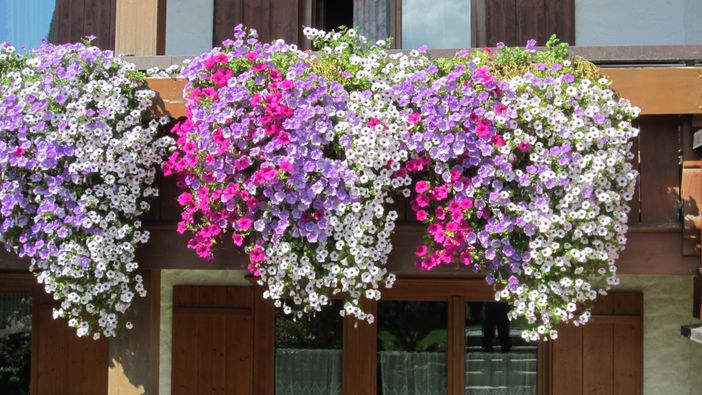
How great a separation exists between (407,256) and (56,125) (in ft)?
6.08

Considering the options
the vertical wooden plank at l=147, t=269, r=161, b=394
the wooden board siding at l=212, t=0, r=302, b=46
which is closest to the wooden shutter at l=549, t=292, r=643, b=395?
the vertical wooden plank at l=147, t=269, r=161, b=394

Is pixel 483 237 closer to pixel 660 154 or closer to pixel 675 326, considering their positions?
pixel 660 154

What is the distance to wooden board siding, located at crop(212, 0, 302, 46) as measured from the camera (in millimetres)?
6707

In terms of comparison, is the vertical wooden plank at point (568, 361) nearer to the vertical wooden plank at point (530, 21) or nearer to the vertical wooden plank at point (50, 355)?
the vertical wooden plank at point (530, 21)

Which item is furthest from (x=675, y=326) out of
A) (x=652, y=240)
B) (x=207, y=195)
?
(x=207, y=195)

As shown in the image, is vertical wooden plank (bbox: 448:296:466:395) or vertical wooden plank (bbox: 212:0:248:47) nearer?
vertical wooden plank (bbox: 448:296:466:395)

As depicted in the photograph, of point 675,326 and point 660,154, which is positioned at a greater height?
point 660,154

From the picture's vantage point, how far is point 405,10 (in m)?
6.83

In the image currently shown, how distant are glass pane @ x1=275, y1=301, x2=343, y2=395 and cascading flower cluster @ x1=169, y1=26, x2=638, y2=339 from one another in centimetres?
234

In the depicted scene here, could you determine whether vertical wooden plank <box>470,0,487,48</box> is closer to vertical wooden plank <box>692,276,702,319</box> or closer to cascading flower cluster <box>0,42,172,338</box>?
vertical wooden plank <box>692,276,702,319</box>

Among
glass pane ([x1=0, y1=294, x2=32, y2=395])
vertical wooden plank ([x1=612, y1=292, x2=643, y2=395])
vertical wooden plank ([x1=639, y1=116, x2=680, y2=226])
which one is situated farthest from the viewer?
glass pane ([x1=0, y1=294, x2=32, y2=395])

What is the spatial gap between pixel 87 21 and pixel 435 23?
9.13 feet

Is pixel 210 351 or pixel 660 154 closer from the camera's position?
pixel 660 154

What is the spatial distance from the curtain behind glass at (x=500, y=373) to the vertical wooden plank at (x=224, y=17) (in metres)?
3.09
